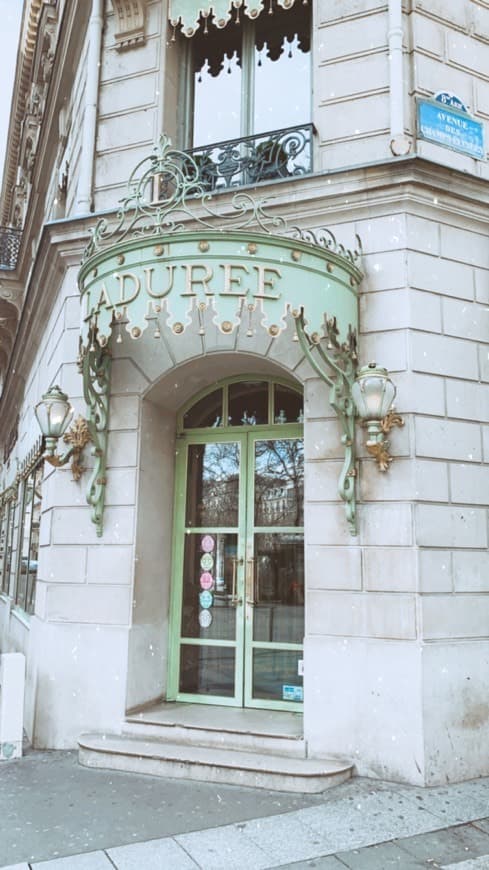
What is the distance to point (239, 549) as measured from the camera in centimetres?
743

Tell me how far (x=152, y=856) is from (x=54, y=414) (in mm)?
3969

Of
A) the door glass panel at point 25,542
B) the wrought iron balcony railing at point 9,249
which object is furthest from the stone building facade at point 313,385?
the wrought iron balcony railing at point 9,249

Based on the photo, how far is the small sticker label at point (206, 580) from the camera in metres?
7.51

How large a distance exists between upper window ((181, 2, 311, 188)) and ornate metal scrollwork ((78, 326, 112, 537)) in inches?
91.8

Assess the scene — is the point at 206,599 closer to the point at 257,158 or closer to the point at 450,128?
the point at 257,158

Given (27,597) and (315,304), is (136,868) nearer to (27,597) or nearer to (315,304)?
(315,304)

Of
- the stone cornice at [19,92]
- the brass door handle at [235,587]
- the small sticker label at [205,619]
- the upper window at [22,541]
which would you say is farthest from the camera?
the stone cornice at [19,92]

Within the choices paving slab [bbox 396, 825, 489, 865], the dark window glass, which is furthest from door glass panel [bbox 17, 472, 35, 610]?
paving slab [bbox 396, 825, 489, 865]

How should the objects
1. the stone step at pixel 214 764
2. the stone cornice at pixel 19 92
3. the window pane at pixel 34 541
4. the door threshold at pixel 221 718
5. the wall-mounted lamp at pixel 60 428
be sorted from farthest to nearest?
1. the stone cornice at pixel 19 92
2. the window pane at pixel 34 541
3. the wall-mounted lamp at pixel 60 428
4. the door threshold at pixel 221 718
5. the stone step at pixel 214 764

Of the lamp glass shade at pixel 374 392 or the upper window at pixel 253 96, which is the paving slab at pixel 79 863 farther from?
the upper window at pixel 253 96

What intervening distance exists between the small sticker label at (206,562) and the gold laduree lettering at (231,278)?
10.5 feet

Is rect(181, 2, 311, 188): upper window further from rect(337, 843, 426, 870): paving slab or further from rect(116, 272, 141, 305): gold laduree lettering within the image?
rect(337, 843, 426, 870): paving slab

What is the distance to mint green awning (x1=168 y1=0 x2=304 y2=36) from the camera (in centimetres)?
765

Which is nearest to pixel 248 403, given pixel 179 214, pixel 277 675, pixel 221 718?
pixel 179 214
